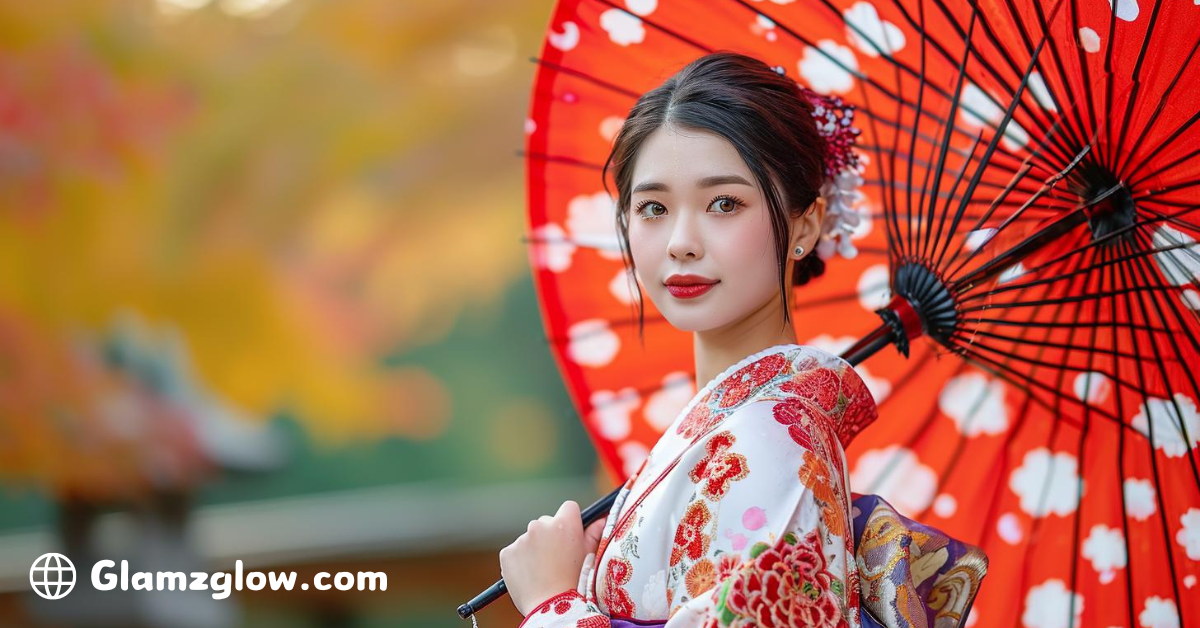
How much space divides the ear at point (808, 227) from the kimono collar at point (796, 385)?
0.15m

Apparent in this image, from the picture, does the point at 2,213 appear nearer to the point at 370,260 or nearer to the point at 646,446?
the point at 370,260

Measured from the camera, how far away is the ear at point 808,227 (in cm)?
150

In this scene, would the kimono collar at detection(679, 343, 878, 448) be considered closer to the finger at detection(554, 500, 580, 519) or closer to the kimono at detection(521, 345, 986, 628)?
the kimono at detection(521, 345, 986, 628)

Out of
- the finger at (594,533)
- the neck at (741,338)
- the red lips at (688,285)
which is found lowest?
the finger at (594,533)

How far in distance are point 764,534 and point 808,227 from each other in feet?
1.62

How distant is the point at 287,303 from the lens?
4.14 meters

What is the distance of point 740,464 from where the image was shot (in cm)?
126

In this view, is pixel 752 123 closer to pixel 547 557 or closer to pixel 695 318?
pixel 695 318

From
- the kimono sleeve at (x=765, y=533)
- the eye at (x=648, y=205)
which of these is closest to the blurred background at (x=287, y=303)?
the eye at (x=648, y=205)

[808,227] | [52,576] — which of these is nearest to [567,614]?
[808,227]

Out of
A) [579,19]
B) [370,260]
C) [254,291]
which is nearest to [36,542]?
[254,291]

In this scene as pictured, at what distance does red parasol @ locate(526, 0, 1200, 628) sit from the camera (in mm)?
1515

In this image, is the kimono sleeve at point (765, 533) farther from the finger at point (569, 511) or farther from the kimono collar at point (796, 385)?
the finger at point (569, 511)

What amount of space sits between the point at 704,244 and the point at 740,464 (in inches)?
12.0
